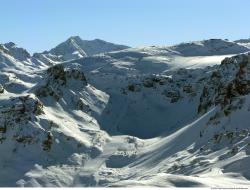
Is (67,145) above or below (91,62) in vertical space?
below

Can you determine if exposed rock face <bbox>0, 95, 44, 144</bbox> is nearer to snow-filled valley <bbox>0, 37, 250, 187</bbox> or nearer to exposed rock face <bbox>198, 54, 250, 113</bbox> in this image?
snow-filled valley <bbox>0, 37, 250, 187</bbox>

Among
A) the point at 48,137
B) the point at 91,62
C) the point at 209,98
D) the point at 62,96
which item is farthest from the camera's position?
the point at 91,62

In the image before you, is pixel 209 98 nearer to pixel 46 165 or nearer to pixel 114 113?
pixel 114 113

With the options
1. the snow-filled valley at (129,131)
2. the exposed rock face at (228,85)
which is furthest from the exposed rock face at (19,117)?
the exposed rock face at (228,85)

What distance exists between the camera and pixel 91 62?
649 feet

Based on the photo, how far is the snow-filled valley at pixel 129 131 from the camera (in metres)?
66.3

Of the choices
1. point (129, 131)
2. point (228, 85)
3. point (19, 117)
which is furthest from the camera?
point (129, 131)

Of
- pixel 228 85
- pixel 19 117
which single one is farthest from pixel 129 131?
pixel 19 117

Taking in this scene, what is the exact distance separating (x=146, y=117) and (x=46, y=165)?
34214 millimetres

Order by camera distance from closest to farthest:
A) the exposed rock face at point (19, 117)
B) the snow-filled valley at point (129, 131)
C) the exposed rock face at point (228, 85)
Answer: the snow-filled valley at point (129, 131) → the exposed rock face at point (19, 117) → the exposed rock face at point (228, 85)

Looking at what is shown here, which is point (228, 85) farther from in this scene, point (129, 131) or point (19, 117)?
point (19, 117)

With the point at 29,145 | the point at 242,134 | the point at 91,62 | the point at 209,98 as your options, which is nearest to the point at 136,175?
the point at 242,134

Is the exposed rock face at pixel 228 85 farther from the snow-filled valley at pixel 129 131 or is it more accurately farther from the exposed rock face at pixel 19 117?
the exposed rock face at pixel 19 117

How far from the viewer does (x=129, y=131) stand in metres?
102
